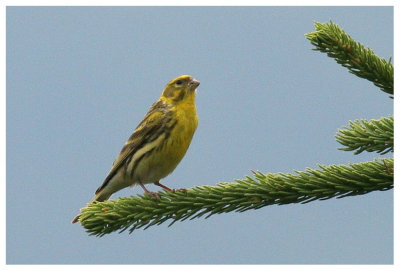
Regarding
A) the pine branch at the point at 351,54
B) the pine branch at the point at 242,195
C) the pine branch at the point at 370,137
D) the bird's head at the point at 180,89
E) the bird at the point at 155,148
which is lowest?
the pine branch at the point at 242,195

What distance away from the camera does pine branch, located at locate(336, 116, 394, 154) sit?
10.5 ft

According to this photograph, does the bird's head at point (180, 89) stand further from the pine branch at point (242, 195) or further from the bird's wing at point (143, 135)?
the pine branch at point (242, 195)

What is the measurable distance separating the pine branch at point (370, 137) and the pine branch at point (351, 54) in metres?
0.27

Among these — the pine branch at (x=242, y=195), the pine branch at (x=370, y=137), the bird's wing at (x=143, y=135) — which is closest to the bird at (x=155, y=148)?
the bird's wing at (x=143, y=135)

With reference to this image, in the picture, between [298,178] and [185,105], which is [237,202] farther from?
[185,105]

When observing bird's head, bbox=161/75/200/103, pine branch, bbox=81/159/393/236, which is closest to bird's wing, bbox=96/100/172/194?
bird's head, bbox=161/75/200/103

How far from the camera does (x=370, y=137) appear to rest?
322 centimetres

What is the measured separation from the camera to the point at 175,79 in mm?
6512

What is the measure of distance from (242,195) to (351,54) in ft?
3.54

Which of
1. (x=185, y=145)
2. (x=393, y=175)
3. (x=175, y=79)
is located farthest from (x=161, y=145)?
(x=393, y=175)

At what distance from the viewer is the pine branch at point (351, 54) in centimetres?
328

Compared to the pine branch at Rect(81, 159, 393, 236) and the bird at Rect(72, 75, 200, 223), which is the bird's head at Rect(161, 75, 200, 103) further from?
the pine branch at Rect(81, 159, 393, 236)

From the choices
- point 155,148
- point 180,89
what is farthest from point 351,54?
point 180,89

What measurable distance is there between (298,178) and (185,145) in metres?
2.60
